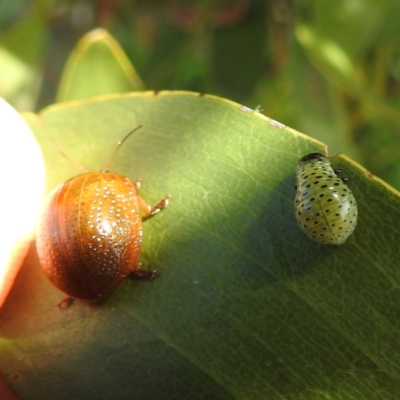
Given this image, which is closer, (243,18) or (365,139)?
(365,139)

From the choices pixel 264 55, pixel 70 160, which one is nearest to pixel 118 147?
pixel 70 160

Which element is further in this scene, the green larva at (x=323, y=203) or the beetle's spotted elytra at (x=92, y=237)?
the beetle's spotted elytra at (x=92, y=237)

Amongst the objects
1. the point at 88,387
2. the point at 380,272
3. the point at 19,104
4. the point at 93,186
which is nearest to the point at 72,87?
the point at 93,186

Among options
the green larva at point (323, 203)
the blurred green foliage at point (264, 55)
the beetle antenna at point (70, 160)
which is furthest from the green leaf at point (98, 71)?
the green larva at point (323, 203)

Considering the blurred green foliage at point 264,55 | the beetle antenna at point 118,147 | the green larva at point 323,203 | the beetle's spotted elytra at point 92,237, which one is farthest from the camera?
the blurred green foliage at point 264,55

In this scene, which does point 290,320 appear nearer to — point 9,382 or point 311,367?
point 311,367

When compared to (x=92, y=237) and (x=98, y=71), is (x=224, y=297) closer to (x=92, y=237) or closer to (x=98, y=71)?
(x=92, y=237)

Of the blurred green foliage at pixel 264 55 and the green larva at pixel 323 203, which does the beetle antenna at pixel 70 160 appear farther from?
the blurred green foliage at pixel 264 55
